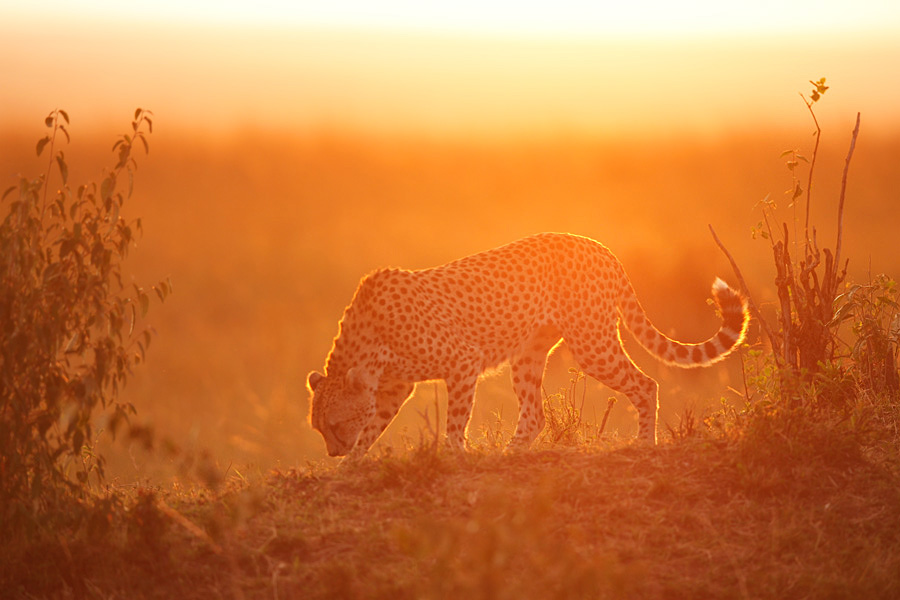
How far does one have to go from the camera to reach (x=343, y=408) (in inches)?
245

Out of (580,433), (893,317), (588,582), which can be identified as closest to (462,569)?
(588,582)

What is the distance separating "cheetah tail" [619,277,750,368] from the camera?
21.7 feet

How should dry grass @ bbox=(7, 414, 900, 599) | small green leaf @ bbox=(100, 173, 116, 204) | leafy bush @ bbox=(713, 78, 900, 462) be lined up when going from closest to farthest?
dry grass @ bbox=(7, 414, 900, 599) → small green leaf @ bbox=(100, 173, 116, 204) → leafy bush @ bbox=(713, 78, 900, 462)

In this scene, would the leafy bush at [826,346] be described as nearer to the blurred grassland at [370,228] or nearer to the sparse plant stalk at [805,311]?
the sparse plant stalk at [805,311]

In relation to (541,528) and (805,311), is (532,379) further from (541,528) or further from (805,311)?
(541,528)

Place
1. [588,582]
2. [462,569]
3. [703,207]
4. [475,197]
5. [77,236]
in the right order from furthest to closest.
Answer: [475,197] → [703,207] → [77,236] → [462,569] → [588,582]

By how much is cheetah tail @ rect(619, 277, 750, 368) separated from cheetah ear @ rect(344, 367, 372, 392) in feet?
5.70

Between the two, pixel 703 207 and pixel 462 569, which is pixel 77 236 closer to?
pixel 462 569

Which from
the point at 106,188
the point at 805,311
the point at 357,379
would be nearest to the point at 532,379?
the point at 357,379

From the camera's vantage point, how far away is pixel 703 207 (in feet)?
107

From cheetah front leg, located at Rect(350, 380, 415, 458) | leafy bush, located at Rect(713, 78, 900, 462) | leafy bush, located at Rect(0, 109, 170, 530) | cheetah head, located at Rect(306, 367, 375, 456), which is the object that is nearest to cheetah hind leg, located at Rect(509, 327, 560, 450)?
cheetah front leg, located at Rect(350, 380, 415, 458)

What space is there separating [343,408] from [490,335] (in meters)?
1.01

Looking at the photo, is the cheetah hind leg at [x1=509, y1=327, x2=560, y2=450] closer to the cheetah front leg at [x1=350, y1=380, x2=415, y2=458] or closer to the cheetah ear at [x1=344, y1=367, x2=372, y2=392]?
the cheetah front leg at [x1=350, y1=380, x2=415, y2=458]

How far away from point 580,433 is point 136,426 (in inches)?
109
